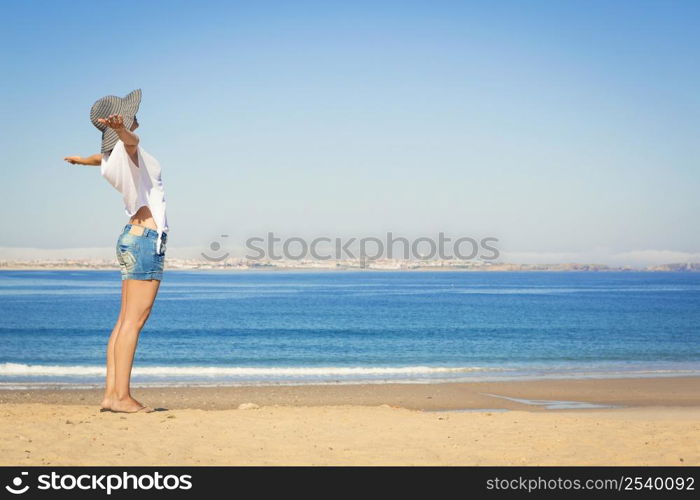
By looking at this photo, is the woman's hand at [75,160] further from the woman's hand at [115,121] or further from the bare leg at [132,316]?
the bare leg at [132,316]

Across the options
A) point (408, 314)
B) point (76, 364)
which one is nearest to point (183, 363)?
point (76, 364)

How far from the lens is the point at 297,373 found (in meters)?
20.1

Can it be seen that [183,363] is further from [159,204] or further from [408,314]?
[408,314]

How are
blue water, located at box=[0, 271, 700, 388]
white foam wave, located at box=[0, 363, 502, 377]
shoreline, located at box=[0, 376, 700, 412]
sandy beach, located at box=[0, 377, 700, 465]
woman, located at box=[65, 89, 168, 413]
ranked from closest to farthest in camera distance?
sandy beach, located at box=[0, 377, 700, 465], woman, located at box=[65, 89, 168, 413], shoreline, located at box=[0, 376, 700, 412], white foam wave, located at box=[0, 363, 502, 377], blue water, located at box=[0, 271, 700, 388]

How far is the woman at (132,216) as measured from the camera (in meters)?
6.31

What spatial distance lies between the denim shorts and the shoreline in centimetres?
649

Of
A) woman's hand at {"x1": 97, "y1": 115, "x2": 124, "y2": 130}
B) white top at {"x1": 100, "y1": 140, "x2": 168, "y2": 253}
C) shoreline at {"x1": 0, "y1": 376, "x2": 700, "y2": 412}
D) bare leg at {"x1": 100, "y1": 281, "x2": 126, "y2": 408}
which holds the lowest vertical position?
shoreline at {"x1": 0, "y1": 376, "x2": 700, "y2": 412}

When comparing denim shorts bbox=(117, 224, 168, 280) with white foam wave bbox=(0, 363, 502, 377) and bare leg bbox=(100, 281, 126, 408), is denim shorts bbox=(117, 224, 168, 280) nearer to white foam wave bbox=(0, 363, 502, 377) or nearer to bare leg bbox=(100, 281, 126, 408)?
bare leg bbox=(100, 281, 126, 408)

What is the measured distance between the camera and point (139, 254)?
6.48 meters

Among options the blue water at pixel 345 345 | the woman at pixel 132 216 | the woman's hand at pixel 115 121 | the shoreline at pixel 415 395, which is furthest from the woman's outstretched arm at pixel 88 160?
the blue water at pixel 345 345

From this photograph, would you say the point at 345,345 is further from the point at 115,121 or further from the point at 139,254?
the point at 115,121

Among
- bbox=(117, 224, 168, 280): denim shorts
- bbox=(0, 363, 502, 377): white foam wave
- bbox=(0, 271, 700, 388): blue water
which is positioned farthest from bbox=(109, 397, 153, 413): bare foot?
bbox=(0, 363, 502, 377): white foam wave

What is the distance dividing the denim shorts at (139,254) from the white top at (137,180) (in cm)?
7

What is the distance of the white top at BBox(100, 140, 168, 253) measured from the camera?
20.7 feet
